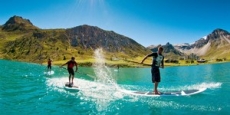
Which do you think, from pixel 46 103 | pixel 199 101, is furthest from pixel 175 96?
pixel 46 103

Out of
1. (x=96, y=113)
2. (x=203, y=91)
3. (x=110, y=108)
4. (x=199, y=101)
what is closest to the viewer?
(x=96, y=113)

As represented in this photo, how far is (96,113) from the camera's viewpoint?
66.0 ft

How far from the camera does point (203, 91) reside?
104ft

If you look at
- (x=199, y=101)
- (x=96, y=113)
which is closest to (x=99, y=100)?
(x=96, y=113)

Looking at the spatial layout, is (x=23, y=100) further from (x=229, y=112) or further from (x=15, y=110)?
(x=229, y=112)

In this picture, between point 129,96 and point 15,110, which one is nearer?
point 15,110

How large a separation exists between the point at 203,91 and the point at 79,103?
52.6 ft

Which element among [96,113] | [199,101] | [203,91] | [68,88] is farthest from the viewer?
[68,88]

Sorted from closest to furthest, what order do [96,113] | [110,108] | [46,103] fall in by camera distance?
[96,113], [110,108], [46,103]

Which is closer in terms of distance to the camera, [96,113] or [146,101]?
[96,113]

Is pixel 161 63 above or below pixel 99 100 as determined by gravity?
above

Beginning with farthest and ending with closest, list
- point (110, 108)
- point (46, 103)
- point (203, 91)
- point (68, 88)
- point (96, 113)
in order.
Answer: point (68, 88)
point (203, 91)
point (46, 103)
point (110, 108)
point (96, 113)

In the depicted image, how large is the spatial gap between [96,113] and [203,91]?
16.9 meters

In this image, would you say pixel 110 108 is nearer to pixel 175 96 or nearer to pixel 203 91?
pixel 175 96
